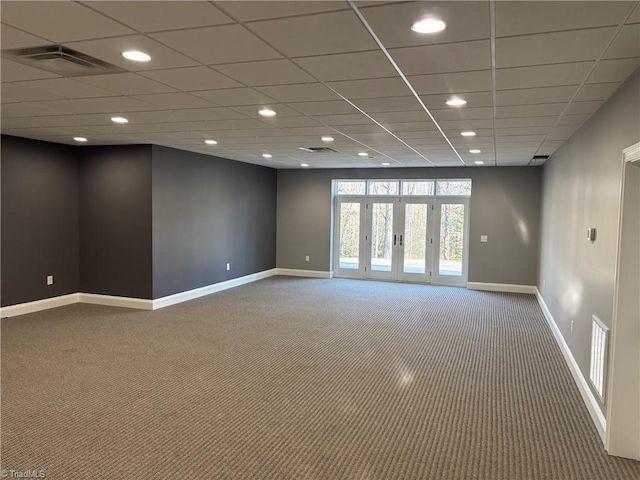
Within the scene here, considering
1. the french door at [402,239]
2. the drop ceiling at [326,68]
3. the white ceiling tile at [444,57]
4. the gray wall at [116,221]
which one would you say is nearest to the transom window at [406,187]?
the french door at [402,239]

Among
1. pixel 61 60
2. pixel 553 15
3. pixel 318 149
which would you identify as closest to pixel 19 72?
pixel 61 60

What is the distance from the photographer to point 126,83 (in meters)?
3.52

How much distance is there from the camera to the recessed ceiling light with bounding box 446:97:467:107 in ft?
12.5

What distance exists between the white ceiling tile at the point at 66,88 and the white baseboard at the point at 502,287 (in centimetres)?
787

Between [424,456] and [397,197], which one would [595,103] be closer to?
[424,456]

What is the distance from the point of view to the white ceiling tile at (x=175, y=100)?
388 cm

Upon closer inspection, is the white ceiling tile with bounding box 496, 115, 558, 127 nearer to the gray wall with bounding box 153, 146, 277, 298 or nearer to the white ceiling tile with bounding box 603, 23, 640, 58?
the white ceiling tile with bounding box 603, 23, 640, 58

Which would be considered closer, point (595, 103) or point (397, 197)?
point (595, 103)

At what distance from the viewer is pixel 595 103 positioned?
3.87 meters

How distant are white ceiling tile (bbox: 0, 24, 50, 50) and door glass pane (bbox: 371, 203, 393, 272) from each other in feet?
27.6

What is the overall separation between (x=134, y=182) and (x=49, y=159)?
1262 millimetres

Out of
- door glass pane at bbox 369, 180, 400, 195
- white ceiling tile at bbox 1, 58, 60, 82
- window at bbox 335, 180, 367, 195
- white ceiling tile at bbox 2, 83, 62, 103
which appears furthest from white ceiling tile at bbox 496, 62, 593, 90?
window at bbox 335, 180, 367, 195

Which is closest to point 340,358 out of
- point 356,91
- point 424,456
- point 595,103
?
point 424,456

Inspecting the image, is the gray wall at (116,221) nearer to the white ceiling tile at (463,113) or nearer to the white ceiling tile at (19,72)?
the white ceiling tile at (19,72)
